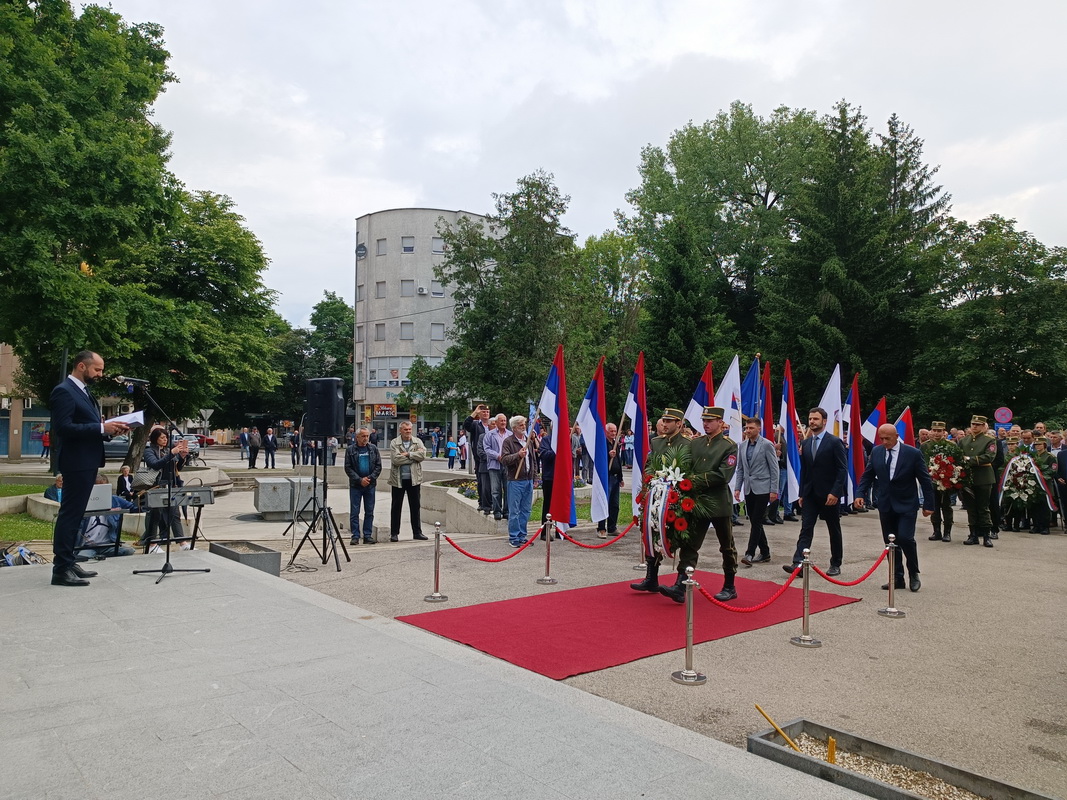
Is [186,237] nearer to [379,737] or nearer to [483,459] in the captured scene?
[483,459]

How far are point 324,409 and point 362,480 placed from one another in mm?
2060

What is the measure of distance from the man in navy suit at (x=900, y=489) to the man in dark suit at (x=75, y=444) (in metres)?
8.62

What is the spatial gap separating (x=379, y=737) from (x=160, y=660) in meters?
2.26

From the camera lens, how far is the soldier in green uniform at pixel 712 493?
25.3ft

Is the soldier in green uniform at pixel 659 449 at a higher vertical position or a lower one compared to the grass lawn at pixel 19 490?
higher

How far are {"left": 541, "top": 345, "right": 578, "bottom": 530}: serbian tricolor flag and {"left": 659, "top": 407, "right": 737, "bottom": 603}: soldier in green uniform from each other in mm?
3143

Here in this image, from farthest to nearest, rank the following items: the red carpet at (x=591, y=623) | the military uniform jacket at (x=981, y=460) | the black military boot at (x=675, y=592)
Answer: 1. the military uniform jacket at (x=981, y=460)
2. the black military boot at (x=675, y=592)
3. the red carpet at (x=591, y=623)

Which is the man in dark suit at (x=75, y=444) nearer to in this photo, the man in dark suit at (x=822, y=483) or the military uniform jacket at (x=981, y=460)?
the man in dark suit at (x=822, y=483)

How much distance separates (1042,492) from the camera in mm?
14641

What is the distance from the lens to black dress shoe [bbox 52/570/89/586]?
25.0 feet

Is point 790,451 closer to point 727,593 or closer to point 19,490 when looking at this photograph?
point 727,593

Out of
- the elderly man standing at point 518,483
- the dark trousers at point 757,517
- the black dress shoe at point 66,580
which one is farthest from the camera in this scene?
the elderly man standing at point 518,483

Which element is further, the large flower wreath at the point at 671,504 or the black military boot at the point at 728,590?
the black military boot at the point at 728,590

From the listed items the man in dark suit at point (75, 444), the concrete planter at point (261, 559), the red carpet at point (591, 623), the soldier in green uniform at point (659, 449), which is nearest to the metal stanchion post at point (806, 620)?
the red carpet at point (591, 623)
